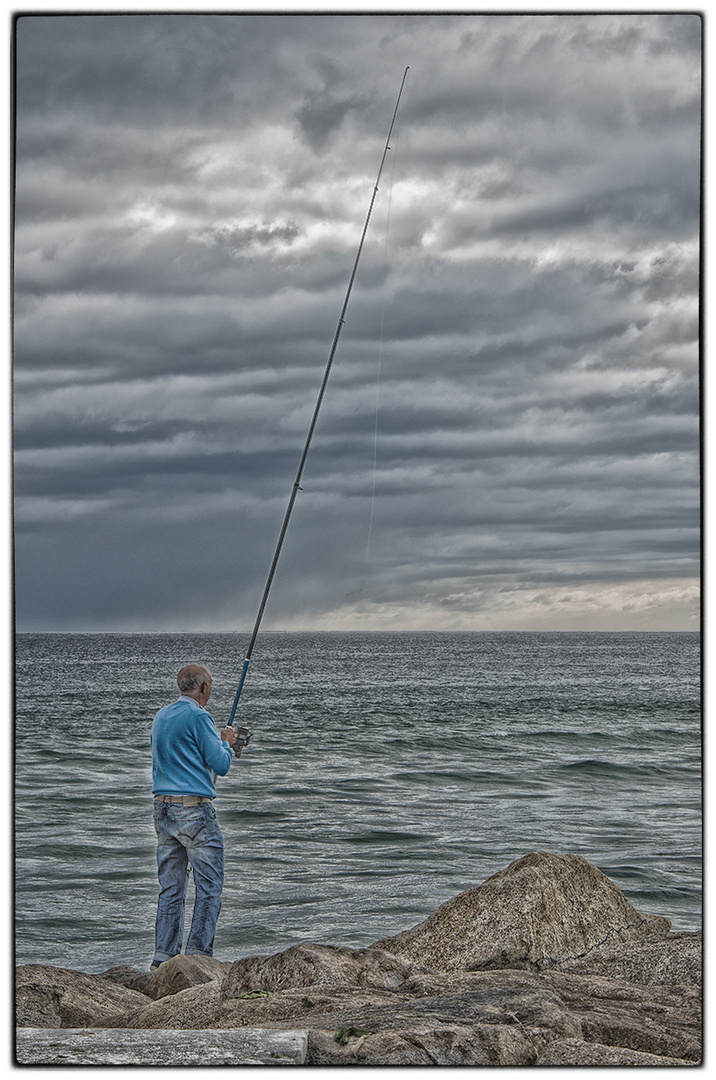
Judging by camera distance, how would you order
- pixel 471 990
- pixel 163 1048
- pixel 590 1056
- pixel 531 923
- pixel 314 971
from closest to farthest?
pixel 163 1048, pixel 590 1056, pixel 471 990, pixel 314 971, pixel 531 923

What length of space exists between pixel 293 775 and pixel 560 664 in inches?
2550

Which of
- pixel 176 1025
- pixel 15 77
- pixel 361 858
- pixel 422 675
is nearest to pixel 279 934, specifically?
pixel 361 858

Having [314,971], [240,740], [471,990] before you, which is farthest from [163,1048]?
[240,740]

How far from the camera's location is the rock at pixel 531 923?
5.18 m

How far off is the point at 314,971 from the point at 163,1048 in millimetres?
1692

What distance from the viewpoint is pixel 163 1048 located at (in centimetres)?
273

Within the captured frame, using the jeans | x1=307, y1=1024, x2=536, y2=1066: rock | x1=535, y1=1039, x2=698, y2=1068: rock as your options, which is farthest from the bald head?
x1=535, y1=1039, x2=698, y2=1068: rock

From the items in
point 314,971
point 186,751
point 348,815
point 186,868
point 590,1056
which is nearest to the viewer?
point 590,1056

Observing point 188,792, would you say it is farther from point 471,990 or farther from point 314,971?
point 471,990

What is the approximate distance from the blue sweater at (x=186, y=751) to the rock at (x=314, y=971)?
849mm

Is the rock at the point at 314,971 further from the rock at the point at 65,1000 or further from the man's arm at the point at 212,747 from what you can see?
the man's arm at the point at 212,747

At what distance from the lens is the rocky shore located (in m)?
3.04

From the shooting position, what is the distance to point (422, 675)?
6394cm

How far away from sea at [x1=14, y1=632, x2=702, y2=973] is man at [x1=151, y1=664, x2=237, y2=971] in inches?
32.0
